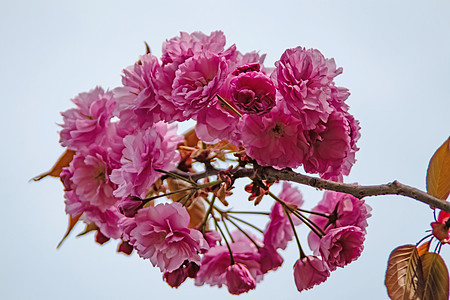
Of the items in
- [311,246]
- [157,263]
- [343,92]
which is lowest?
[157,263]

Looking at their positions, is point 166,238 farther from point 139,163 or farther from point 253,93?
point 253,93

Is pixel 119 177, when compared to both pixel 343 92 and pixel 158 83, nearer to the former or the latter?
pixel 158 83

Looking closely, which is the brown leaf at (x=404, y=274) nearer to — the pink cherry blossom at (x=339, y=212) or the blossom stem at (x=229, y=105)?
the pink cherry blossom at (x=339, y=212)

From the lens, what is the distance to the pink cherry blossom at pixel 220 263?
0.75 m

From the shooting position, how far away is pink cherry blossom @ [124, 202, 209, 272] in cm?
62

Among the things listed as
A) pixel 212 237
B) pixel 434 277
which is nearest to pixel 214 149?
pixel 212 237

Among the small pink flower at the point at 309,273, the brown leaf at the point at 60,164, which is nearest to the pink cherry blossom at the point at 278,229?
the small pink flower at the point at 309,273

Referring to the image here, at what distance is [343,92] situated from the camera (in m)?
0.59

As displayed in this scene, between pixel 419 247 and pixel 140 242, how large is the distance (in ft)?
1.22

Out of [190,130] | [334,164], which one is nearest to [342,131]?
[334,164]

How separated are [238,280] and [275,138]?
0.23m

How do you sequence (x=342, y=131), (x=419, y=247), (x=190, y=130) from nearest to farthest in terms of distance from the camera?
(x=342, y=131)
(x=419, y=247)
(x=190, y=130)

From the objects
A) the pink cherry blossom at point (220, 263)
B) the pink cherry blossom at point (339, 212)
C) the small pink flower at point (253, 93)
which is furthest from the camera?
the pink cherry blossom at point (220, 263)

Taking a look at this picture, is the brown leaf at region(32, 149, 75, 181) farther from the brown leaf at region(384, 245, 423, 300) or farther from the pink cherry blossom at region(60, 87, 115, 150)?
the brown leaf at region(384, 245, 423, 300)
